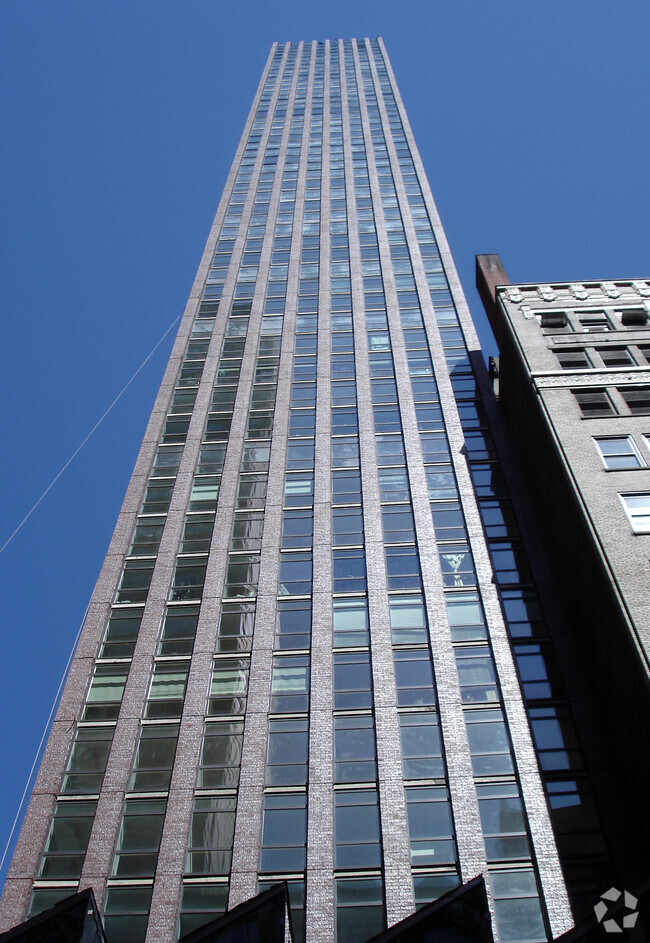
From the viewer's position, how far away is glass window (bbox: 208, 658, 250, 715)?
110ft

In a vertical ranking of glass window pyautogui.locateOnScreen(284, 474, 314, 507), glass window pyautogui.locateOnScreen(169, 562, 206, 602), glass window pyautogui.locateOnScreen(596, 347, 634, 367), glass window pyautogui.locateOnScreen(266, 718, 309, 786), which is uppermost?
glass window pyautogui.locateOnScreen(596, 347, 634, 367)

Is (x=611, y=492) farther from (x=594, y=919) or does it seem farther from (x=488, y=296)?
(x=488, y=296)

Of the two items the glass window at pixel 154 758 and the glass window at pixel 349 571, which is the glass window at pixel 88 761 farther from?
the glass window at pixel 349 571

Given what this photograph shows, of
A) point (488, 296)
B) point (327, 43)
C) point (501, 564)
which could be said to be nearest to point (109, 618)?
point (501, 564)

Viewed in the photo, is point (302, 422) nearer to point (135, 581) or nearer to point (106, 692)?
point (135, 581)

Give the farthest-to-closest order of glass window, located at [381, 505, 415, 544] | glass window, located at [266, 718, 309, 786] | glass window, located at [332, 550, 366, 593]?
glass window, located at [381, 505, 415, 544] → glass window, located at [332, 550, 366, 593] → glass window, located at [266, 718, 309, 786]

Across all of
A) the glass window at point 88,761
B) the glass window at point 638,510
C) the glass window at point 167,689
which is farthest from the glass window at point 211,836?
the glass window at point 638,510

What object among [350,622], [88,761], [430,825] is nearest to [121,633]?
[88,761]

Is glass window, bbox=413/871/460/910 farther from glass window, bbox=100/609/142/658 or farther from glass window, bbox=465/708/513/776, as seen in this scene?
glass window, bbox=100/609/142/658

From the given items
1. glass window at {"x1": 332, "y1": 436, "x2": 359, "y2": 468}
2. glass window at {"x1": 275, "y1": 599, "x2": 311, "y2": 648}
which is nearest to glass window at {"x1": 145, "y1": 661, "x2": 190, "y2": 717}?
glass window at {"x1": 275, "y1": 599, "x2": 311, "y2": 648}

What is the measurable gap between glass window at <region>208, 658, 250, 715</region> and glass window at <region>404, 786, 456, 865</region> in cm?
689

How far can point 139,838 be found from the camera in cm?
2927

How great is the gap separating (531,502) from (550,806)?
631 inches

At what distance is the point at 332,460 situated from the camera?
4719 centimetres
